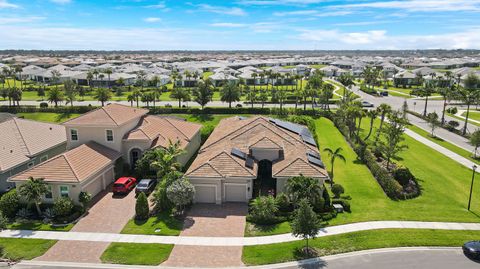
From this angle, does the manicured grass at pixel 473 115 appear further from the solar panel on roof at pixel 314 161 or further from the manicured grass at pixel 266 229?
→ the manicured grass at pixel 266 229

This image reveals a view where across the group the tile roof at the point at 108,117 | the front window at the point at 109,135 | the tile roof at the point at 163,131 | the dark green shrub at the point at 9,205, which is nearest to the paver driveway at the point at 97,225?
the front window at the point at 109,135

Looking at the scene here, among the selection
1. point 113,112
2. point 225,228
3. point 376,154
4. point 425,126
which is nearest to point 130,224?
point 225,228

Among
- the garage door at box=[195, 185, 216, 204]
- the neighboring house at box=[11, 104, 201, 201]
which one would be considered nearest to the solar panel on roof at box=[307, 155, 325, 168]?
the garage door at box=[195, 185, 216, 204]

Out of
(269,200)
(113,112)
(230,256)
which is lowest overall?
(230,256)

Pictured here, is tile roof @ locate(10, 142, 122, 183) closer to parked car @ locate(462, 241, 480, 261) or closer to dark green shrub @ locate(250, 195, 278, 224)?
dark green shrub @ locate(250, 195, 278, 224)

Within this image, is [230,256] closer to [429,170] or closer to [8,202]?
[8,202]

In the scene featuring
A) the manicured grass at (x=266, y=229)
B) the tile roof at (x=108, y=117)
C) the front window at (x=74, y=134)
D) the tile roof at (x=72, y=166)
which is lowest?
the manicured grass at (x=266, y=229)
